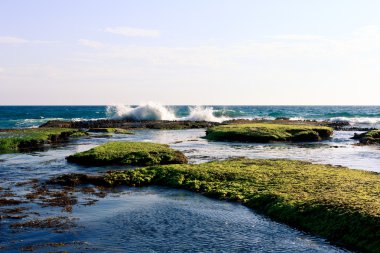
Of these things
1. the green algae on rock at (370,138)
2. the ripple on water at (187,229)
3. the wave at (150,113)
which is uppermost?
the wave at (150,113)

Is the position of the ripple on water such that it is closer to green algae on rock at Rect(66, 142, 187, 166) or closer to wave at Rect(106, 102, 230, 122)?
green algae on rock at Rect(66, 142, 187, 166)

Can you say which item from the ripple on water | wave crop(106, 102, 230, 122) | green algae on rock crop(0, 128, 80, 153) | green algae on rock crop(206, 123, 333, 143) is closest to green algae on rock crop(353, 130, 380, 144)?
green algae on rock crop(206, 123, 333, 143)

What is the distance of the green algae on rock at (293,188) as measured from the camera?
64.3ft

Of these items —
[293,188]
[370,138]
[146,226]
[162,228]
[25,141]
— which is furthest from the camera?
[370,138]

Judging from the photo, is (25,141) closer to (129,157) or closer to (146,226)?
(129,157)

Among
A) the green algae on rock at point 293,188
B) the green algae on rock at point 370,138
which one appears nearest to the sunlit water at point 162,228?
the green algae on rock at point 293,188

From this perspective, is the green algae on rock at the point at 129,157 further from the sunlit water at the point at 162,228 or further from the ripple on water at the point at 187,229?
the ripple on water at the point at 187,229

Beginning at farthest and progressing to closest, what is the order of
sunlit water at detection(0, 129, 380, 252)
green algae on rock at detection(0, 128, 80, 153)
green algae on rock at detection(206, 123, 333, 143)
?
green algae on rock at detection(206, 123, 333, 143) → green algae on rock at detection(0, 128, 80, 153) → sunlit water at detection(0, 129, 380, 252)

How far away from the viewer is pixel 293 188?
88.5 feet

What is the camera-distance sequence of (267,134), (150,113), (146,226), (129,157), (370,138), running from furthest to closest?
(150,113) → (267,134) → (370,138) → (129,157) → (146,226)

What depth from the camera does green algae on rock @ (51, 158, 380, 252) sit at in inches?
772

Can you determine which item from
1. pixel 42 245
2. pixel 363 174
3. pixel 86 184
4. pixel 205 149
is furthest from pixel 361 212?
pixel 205 149

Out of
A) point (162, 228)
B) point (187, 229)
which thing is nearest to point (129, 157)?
point (162, 228)

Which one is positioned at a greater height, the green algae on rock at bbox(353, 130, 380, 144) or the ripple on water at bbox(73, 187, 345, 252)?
the green algae on rock at bbox(353, 130, 380, 144)
